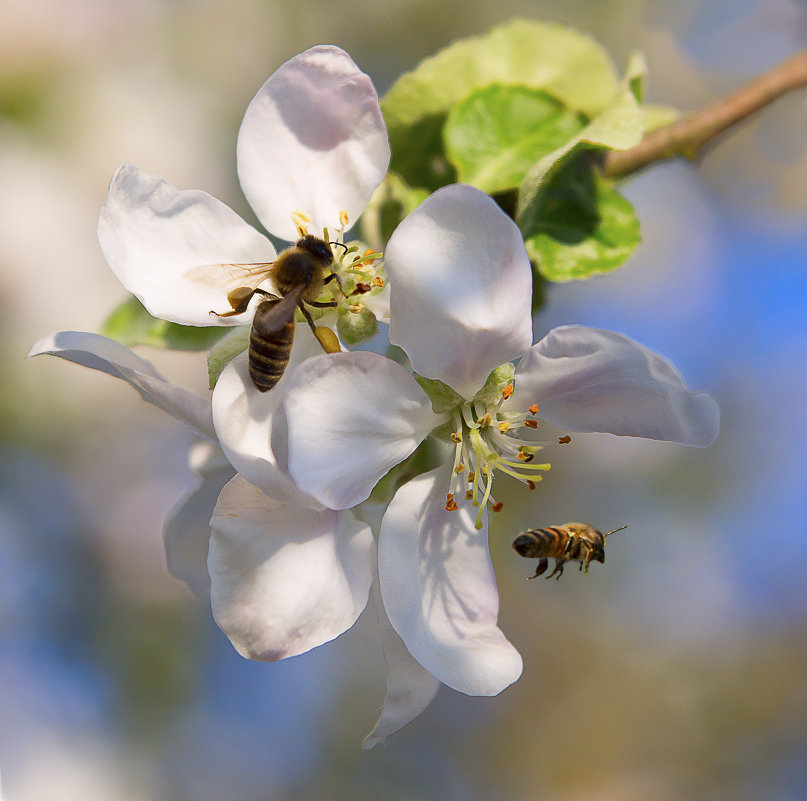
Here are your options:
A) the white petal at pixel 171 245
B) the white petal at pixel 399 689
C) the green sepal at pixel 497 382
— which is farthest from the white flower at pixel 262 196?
the white petal at pixel 399 689

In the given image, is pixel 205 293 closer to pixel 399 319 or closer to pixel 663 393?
pixel 399 319

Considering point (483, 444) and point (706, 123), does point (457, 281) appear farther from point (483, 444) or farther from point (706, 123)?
point (706, 123)

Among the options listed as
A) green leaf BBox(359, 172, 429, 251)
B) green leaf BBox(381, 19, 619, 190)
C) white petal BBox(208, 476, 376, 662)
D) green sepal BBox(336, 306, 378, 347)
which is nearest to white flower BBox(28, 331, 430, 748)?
white petal BBox(208, 476, 376, 662)

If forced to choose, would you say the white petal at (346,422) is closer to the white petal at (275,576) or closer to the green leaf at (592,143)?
the white petal at (275,576)

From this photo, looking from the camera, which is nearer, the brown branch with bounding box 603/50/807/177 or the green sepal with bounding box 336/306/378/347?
the green sepal with bounding box 336/306/378/347

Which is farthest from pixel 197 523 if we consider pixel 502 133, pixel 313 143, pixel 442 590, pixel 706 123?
pixel 706 123

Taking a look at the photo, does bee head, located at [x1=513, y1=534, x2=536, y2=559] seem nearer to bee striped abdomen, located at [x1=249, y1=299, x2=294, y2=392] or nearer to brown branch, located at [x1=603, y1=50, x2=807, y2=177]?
bee striped abdomen, located at [x1=249, y1=299, x2=294, y2=392]
